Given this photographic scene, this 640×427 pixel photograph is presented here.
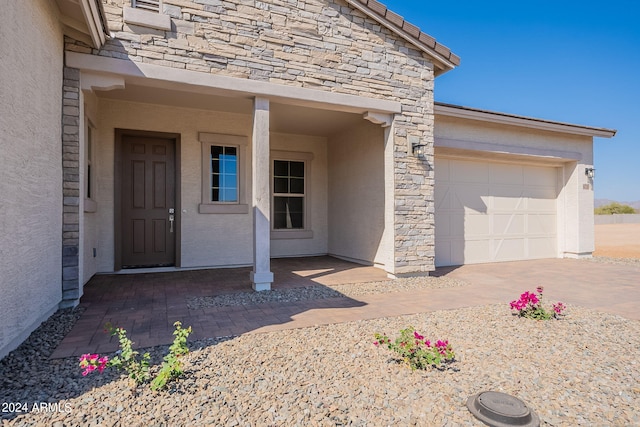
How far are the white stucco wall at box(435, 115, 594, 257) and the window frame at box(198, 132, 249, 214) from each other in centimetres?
427

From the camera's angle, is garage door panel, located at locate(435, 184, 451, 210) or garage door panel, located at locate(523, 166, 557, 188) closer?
garage door panel, located at locate(435, 184, 451, 210)

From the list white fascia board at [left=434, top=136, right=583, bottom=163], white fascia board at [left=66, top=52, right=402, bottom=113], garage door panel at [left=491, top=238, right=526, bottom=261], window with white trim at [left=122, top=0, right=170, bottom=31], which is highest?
window with white trim at [left=122, top=0, right=170, bottom=31]

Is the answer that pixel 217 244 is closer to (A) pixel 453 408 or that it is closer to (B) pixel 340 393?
(B) pixel 340 393

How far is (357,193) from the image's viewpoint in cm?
804

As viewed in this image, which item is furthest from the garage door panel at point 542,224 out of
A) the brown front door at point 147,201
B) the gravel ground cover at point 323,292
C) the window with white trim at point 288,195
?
the brown front door at point 147,201

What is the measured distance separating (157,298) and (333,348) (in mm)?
3040

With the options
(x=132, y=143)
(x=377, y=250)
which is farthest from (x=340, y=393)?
(x=132, y=143)

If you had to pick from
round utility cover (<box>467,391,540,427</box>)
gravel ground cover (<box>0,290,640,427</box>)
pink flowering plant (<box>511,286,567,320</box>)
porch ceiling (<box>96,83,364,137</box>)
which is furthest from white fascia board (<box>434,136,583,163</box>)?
round utility cover (<box>467,391,540,427</box>)

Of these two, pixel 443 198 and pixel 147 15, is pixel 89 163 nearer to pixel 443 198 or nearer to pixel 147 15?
pixel 147 15

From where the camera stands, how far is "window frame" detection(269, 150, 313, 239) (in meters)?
8.70

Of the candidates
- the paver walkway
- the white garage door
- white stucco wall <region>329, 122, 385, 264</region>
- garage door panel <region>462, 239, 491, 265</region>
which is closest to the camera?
the paver walkway

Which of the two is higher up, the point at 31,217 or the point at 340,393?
the point at 31,217

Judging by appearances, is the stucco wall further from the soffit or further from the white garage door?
the white garage door

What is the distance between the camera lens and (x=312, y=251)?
921 centimetres
